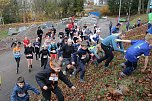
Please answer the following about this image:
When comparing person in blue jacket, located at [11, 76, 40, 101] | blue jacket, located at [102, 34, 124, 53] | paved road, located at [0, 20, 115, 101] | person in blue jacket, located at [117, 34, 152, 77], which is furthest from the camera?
paved road, located at [0, 20, 115, 101]

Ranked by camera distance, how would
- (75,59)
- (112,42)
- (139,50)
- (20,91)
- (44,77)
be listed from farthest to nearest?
(75,59), (112,42), (139,50), (20,91), (44,77)

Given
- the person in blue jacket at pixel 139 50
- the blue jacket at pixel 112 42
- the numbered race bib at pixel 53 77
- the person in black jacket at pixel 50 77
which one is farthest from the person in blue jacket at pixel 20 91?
the blue jacket at pixel 112 42

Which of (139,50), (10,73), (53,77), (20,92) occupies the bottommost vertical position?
(10,73)

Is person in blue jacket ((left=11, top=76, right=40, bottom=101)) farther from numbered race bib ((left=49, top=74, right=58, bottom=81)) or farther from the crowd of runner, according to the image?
numbered race bib ((left=49, top=74, right=58, bottom=81))

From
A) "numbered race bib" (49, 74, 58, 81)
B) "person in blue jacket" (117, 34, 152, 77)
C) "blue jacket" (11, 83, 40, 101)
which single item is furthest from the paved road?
"person in blue jacket" (117, 34, 152, 77)

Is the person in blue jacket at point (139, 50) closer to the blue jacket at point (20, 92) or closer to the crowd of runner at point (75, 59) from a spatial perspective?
the crowd of runner at point (75, 59)

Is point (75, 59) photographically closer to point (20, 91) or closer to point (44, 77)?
point (20, 91)

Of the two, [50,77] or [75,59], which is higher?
[50,77]

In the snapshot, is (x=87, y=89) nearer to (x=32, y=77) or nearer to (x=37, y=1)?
(x=32, y=77)

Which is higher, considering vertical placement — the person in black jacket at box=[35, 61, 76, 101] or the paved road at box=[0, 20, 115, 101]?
the person in black jacket at box=[35, 61, 76, 101]

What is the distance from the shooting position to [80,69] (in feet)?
35.8

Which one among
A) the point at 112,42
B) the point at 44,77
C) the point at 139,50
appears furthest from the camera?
the point at 112,42

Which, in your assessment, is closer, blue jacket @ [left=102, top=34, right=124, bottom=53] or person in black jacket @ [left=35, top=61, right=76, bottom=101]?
person in black jacket @ [left=35, top=61, right=76, bottom=101]

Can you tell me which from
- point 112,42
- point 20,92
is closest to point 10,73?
point 112,42
